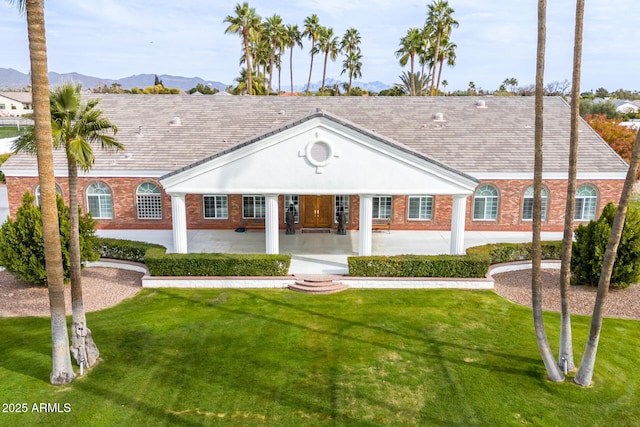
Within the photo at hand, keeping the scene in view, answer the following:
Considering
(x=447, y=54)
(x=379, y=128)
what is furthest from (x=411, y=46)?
(x=379, y=128)

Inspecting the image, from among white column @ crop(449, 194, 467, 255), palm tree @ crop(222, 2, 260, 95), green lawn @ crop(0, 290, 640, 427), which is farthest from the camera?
palm tree @ crop(222, 2, 260, 95)

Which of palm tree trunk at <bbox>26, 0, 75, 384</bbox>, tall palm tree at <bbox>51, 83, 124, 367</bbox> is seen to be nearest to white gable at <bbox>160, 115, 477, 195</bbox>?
tall palm tree at <bbox>51, 83, 124, 367</bbox>

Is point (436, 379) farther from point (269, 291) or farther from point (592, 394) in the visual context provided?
point (269, 291)

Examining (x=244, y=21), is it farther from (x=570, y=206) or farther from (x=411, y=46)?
(x=570, y=206)

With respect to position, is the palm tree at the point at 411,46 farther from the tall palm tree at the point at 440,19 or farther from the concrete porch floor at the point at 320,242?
the concrete porch floor at the point at 320,242

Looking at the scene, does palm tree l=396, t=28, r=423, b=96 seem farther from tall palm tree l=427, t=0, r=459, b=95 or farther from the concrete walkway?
the concrete walkway

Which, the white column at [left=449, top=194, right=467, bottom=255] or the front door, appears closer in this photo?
the white column at [left=449, top=194, right=467, bottom=255]
